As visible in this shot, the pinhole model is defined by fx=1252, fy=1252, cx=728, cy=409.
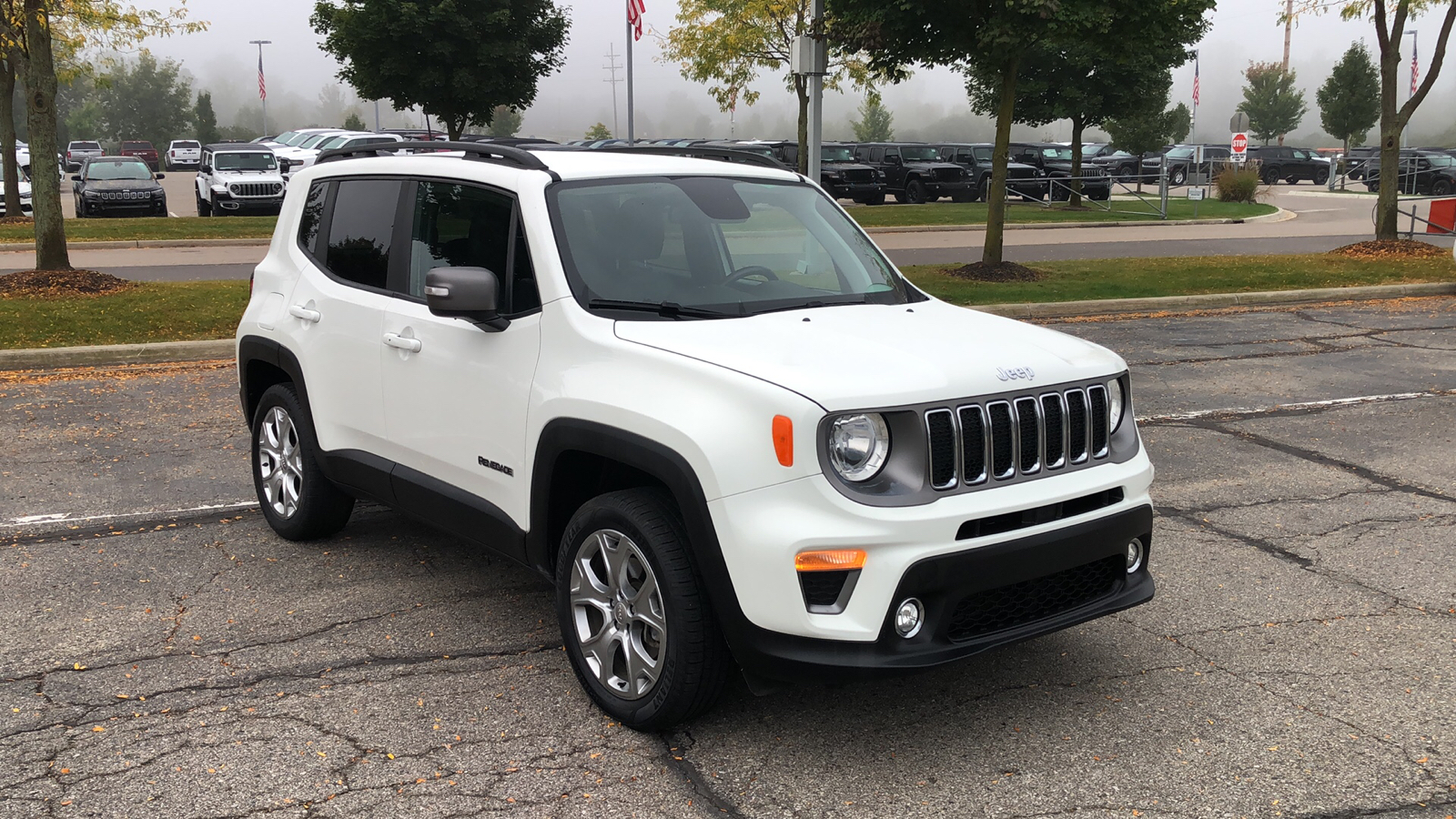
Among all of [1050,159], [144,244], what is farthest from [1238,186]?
[144,244]

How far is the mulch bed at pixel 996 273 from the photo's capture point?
55.0ft

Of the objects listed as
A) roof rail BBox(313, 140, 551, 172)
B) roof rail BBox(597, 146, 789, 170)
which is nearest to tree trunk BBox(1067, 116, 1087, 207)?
roof rail BBox(597, 146, 789, 170)

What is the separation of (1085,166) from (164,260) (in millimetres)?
33590

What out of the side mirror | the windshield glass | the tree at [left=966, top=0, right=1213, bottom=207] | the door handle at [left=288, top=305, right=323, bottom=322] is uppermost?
the tree at [left=966, top=0, right=1213, bottom=207]

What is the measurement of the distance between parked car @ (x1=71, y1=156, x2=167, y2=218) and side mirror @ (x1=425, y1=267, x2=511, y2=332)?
94.0 ft

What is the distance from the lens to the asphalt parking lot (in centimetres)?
364

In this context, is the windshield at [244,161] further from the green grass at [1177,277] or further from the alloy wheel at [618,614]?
the alloy wheel at [618,614]

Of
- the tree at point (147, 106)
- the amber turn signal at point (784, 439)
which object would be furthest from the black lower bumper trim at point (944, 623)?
the tree at point (147, 106)

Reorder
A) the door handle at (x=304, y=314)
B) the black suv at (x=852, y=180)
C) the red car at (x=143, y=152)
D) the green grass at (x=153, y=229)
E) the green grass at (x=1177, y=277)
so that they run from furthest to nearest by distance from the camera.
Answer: the red car at (x=143, y=152)
the black suv at (x=852, y=180)
the green grass at (x=153, y=229)
the green grass at (x=1177, y=277)
the door handle at (x=304, y=314)

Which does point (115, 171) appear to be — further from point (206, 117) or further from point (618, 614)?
point (206, 117)

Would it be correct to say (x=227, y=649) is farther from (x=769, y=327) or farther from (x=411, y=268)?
(x=769, y=327)

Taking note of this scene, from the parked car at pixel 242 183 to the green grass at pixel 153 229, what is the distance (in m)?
1.66

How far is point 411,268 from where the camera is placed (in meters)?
5.07

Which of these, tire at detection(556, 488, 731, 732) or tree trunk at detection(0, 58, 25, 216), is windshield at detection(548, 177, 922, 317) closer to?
Result: tire at detection(556, 488, 731, 732)
